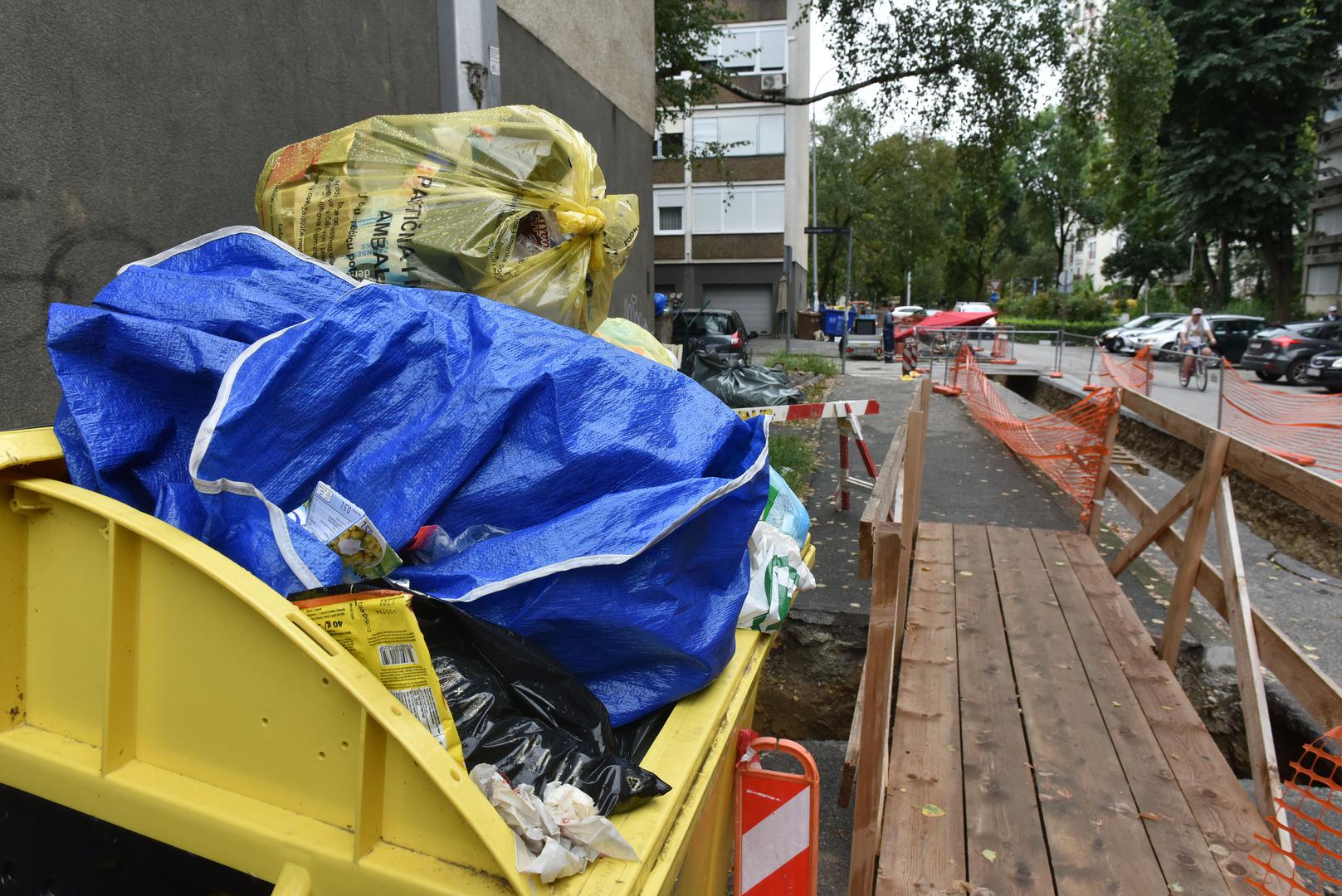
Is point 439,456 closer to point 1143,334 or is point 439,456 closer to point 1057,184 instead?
point 1143,334

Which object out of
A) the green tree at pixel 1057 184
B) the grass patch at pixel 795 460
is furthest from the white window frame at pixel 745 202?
the grass patch at pixel 795 460

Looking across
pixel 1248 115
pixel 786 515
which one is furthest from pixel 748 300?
pixel 786 515

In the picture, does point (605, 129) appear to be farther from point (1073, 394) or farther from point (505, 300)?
point (1073, 394)

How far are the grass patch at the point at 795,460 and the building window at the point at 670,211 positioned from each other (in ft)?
78.5

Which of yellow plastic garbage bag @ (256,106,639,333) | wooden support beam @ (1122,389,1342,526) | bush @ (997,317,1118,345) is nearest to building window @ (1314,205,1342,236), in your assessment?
bush @ (997,317,1118,345)

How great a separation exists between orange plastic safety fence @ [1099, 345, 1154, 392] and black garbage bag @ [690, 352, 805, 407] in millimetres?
10524

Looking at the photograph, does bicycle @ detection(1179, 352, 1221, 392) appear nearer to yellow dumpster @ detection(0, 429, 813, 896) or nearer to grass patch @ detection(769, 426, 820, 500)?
grass patch @ detection(769, 426, 820, 500)

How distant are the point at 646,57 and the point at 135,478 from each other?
11119 millimetres

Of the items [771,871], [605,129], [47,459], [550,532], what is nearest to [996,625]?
[771,871]

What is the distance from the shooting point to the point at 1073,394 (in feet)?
48.9

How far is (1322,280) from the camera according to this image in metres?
31.3

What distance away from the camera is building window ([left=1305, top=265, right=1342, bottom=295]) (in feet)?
99.7

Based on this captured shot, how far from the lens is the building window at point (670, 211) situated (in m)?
31.9

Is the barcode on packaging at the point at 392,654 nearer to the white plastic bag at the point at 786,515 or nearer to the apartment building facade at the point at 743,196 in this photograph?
the white plastic bag at the point at 786,515
